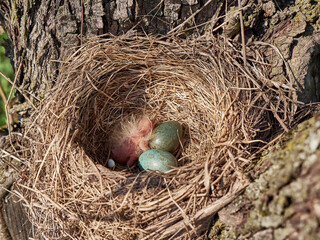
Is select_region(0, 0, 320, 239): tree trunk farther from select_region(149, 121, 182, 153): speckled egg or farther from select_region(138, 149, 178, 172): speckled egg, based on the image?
select_region(138, 149, 178, 172): speckled egg

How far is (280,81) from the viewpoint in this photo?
7.55ft

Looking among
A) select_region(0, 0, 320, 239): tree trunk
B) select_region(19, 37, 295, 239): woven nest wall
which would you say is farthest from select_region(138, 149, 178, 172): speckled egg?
select_region(0, 0, 320, 239): tree trunk

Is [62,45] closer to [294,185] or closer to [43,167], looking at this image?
[43,167]

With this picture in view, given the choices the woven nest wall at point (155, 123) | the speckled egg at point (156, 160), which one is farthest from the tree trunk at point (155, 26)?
the speckled egg at point (156, 160)

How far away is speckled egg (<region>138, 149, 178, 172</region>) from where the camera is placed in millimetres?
2295

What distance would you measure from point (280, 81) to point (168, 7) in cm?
94

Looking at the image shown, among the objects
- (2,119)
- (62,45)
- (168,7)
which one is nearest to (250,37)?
(168,7)

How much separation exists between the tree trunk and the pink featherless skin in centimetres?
68

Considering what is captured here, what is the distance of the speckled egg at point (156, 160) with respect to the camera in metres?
2.29

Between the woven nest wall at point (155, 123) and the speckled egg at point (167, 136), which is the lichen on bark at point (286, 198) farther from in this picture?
the speckled egg at point (167, 136)

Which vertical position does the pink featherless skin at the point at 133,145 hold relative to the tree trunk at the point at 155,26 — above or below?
below

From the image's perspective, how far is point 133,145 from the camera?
8.66 feet

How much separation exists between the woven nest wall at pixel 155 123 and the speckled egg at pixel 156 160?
0.42ft

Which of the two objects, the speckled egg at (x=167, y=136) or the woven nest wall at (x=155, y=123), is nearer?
the woven nest wall at (x=155, y=123)
